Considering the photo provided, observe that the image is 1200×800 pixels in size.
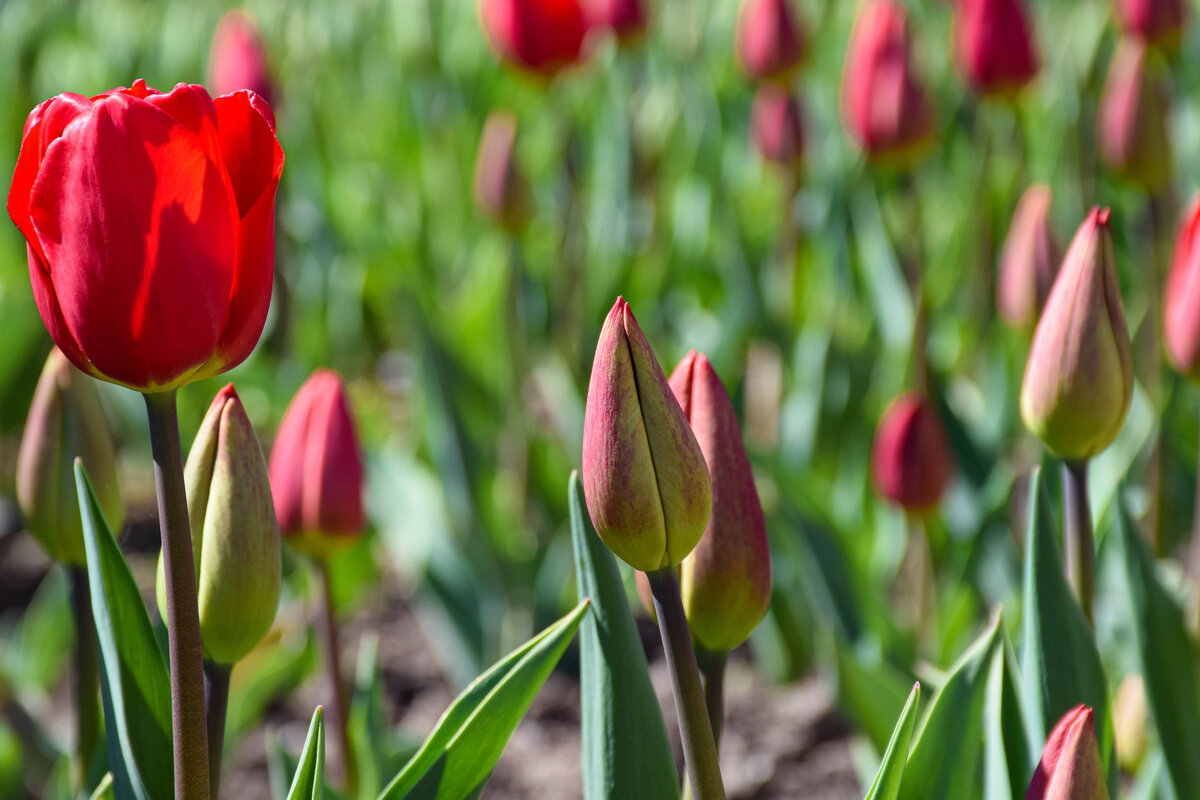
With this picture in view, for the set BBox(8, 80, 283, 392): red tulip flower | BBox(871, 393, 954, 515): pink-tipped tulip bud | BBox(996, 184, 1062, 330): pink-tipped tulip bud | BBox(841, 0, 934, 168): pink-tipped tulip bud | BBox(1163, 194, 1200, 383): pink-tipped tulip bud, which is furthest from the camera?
BBox(841, 0, 934, 168): pink-tipped tulip bud

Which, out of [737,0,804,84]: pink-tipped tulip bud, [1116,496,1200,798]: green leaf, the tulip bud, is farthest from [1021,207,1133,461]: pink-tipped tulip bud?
[737,0,804,84]: pink-tipped tulip bud

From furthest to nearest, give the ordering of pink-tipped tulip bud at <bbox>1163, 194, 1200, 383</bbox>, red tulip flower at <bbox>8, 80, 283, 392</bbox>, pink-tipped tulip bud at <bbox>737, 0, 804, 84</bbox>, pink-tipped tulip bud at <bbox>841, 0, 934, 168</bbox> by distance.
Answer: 1. pink-tipped tulip bud at <bbox>737, 0, 804, 84</bbox>
2. pink-tipped tulip bud at <bbox>841, 0, 934, 168</bbox>
3. pink-tipped tulip bud at <bbox>1163, 194, 1200, 383</bbox>
4. red tulip flower at <bbox>8, 80, 283, 392</bbox>

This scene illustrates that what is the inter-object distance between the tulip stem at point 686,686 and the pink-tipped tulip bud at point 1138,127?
1.05 metres

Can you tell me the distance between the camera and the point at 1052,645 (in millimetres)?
702

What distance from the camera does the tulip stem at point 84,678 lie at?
813mm

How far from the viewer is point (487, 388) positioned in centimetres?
172

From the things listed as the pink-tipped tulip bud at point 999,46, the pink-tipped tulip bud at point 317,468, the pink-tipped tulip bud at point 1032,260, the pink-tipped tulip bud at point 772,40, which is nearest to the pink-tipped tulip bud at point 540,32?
the pink-tipped tulip bud at point 772,40

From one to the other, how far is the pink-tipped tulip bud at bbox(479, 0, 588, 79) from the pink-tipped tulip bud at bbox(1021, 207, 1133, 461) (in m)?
1.13

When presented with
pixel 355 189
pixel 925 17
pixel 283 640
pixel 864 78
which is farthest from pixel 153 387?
pixel 925 17

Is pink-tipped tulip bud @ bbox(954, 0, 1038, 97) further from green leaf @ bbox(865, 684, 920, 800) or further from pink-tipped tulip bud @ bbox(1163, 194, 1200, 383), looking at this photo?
green leaf @ bbox(865, 684, 920, 800)

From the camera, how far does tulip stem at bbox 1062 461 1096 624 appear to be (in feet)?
2.42

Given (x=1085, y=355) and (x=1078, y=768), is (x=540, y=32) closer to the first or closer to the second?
(x=1085, y=355)

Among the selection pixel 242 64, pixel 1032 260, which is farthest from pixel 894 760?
pixel 242 64

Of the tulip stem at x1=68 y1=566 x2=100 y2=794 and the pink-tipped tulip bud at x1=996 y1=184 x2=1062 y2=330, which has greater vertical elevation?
the pink-tipped tulip bud at x1=996 y1=184 x2=1062 y2=330
